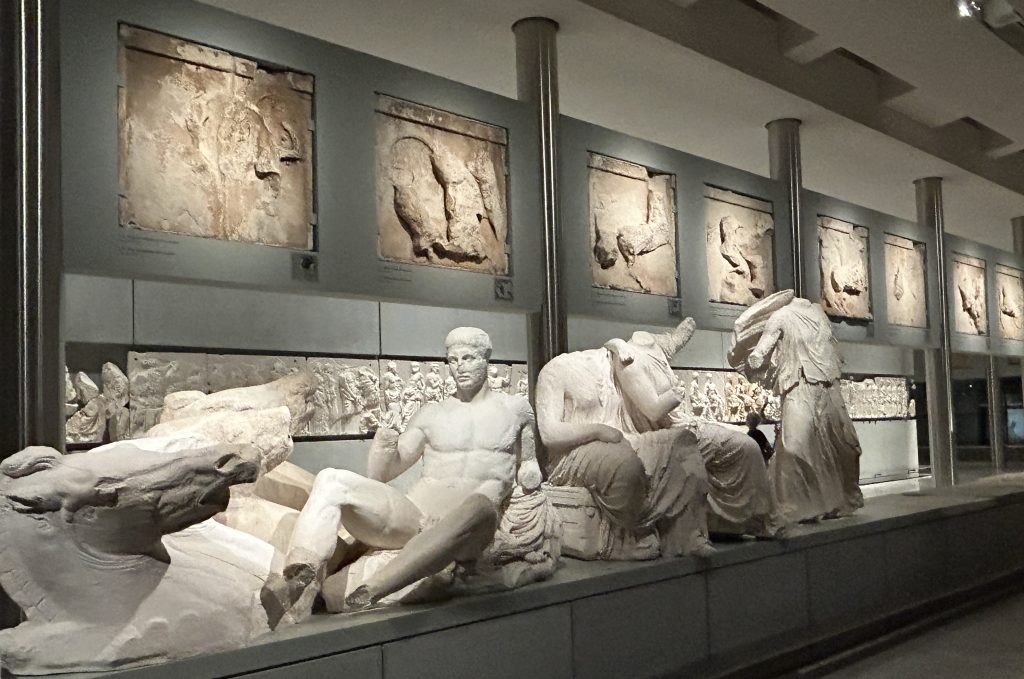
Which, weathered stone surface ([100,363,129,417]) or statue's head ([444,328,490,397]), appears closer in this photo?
statue's head ([444,328,490,397])

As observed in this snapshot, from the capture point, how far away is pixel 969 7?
7.03 metres

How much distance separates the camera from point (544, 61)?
21.6ft

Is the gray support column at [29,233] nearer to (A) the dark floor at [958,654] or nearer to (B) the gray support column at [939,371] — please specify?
(A) the dark floor at [958,654]

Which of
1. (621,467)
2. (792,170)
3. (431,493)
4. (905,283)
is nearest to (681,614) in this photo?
(621,467)

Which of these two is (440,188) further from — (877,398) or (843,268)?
(877,398)

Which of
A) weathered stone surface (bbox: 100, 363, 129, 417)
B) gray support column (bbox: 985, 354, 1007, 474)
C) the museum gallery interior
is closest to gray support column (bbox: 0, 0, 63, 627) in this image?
the museum gallery interior

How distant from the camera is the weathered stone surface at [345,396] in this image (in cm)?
611

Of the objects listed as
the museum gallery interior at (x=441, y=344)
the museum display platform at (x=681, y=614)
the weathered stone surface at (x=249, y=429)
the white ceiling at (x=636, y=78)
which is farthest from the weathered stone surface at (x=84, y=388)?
the white ceiling at (x=636, y=78)

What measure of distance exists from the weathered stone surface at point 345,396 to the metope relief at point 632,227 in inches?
76.9

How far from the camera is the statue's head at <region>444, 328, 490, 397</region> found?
4516 mm

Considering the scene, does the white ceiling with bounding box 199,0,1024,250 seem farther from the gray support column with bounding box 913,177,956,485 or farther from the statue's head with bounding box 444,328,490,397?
the statue's head with bounding box 444,328,490,397

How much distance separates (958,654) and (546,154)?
4360mm

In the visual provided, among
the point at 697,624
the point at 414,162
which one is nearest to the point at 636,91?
the point at 414,162

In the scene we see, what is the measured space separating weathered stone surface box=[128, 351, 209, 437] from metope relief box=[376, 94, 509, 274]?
54.2 inches
